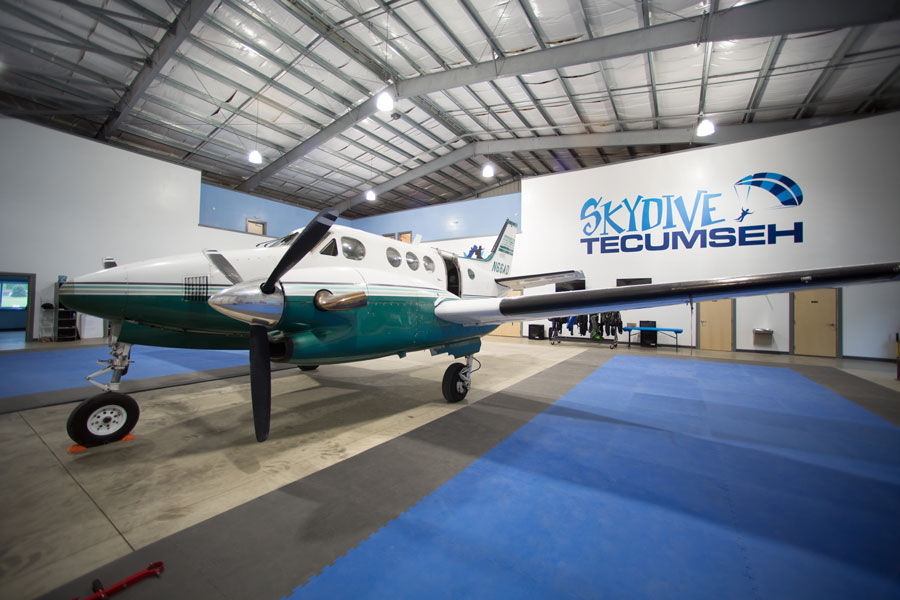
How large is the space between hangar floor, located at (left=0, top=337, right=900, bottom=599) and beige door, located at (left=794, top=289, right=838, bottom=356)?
664 cm

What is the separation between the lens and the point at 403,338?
399cm

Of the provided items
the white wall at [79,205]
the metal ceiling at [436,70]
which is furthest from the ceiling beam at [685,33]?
the white wall at [79,205]

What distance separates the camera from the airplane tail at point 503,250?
30.0 ft

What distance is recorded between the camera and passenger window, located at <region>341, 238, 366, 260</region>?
4.65 meters

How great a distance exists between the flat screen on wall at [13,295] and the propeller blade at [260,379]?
19.6m

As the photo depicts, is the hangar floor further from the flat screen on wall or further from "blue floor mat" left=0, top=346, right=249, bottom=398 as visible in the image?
the flat screen on wall

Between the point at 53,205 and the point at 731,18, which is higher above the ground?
the point at 731,18

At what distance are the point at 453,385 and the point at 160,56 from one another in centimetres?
1229

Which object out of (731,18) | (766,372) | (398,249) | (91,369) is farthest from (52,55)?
(766,372)

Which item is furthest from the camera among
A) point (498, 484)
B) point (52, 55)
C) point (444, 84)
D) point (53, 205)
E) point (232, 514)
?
point (53, 205)

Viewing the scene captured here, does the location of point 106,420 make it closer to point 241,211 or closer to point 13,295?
point 241,211

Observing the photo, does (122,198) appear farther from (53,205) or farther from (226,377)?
(226,377)

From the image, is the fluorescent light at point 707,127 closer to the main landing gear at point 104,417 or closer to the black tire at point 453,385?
the black tire at point 453,385

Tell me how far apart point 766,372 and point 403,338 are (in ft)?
30.2
